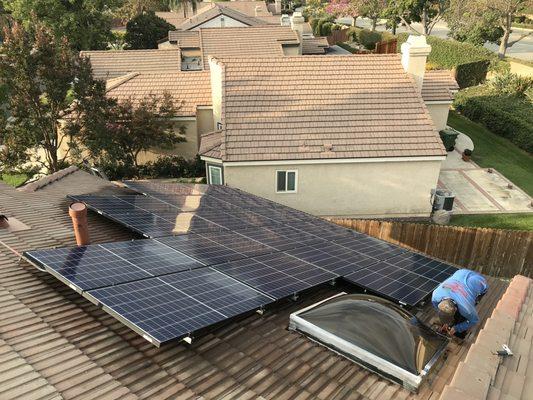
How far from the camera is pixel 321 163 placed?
22.1 m

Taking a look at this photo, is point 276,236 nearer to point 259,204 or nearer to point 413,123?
point 259,204

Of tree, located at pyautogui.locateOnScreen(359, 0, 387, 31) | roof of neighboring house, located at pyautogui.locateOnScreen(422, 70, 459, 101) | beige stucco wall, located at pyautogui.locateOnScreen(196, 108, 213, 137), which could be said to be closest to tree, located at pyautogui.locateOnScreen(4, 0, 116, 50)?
beige stucco wall, located at pyautogui.locateOnScreen(196, 108, 213, 137)

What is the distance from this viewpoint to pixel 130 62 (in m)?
39.1

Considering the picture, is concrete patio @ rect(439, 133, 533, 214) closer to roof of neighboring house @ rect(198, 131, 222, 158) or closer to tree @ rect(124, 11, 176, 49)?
roof of neighboring house @ rect(198, 131, 222, 158)

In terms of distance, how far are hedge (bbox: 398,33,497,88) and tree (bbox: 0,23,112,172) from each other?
38.7 metres

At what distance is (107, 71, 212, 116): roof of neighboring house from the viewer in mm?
29141

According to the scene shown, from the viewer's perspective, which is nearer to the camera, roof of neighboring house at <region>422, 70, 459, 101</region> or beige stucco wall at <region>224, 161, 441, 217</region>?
beige stucco wall at <region>224, 161, 441, 217</region>

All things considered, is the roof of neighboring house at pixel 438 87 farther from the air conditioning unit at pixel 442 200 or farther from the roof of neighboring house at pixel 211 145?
the roof of neighboring house at pixel 211 145

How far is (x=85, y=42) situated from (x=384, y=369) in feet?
181

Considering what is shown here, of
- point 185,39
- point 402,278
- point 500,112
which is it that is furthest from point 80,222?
point 185,39

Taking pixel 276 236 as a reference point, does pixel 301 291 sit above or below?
above

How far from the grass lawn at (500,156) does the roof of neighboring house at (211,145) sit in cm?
1856

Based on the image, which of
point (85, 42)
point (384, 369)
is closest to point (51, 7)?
point (85, 42)

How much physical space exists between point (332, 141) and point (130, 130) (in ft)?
40.8
